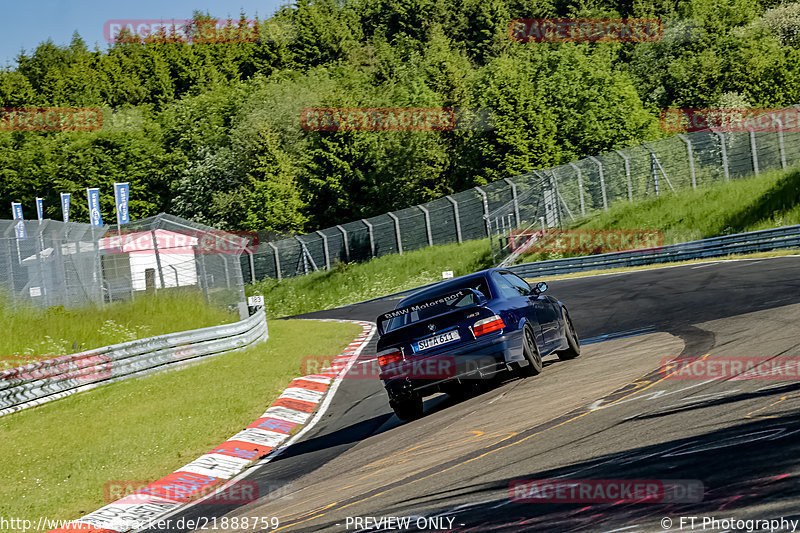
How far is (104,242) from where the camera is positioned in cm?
2239

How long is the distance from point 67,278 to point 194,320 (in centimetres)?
339

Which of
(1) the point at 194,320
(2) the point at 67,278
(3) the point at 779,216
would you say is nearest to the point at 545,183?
(3) the point at 779,216

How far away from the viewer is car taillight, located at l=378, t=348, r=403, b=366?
32.7 ft

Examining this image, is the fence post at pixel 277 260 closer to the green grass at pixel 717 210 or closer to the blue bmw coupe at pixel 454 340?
the green grass at pixel 717 210

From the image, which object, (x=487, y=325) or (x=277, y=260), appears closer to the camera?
(x=487, y=325)

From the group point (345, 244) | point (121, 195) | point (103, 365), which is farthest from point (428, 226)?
point (103, 365)

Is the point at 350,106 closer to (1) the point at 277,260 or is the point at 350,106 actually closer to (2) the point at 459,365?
(1) the point at 277,260

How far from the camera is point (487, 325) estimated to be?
980cm

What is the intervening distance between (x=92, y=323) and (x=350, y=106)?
54317 millimetres

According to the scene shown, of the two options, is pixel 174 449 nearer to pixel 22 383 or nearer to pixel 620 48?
pixel 22 383

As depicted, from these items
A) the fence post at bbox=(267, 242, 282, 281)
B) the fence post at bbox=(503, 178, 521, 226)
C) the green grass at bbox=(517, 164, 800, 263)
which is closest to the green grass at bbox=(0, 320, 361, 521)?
the green grass at bbox=(517, 164, 800, 263)

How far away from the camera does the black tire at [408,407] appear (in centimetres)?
997

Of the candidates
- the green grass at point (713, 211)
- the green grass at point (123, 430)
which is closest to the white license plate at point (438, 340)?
the green grass at point (123, 430)

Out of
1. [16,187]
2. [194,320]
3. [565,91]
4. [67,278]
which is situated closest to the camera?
[67,278]
